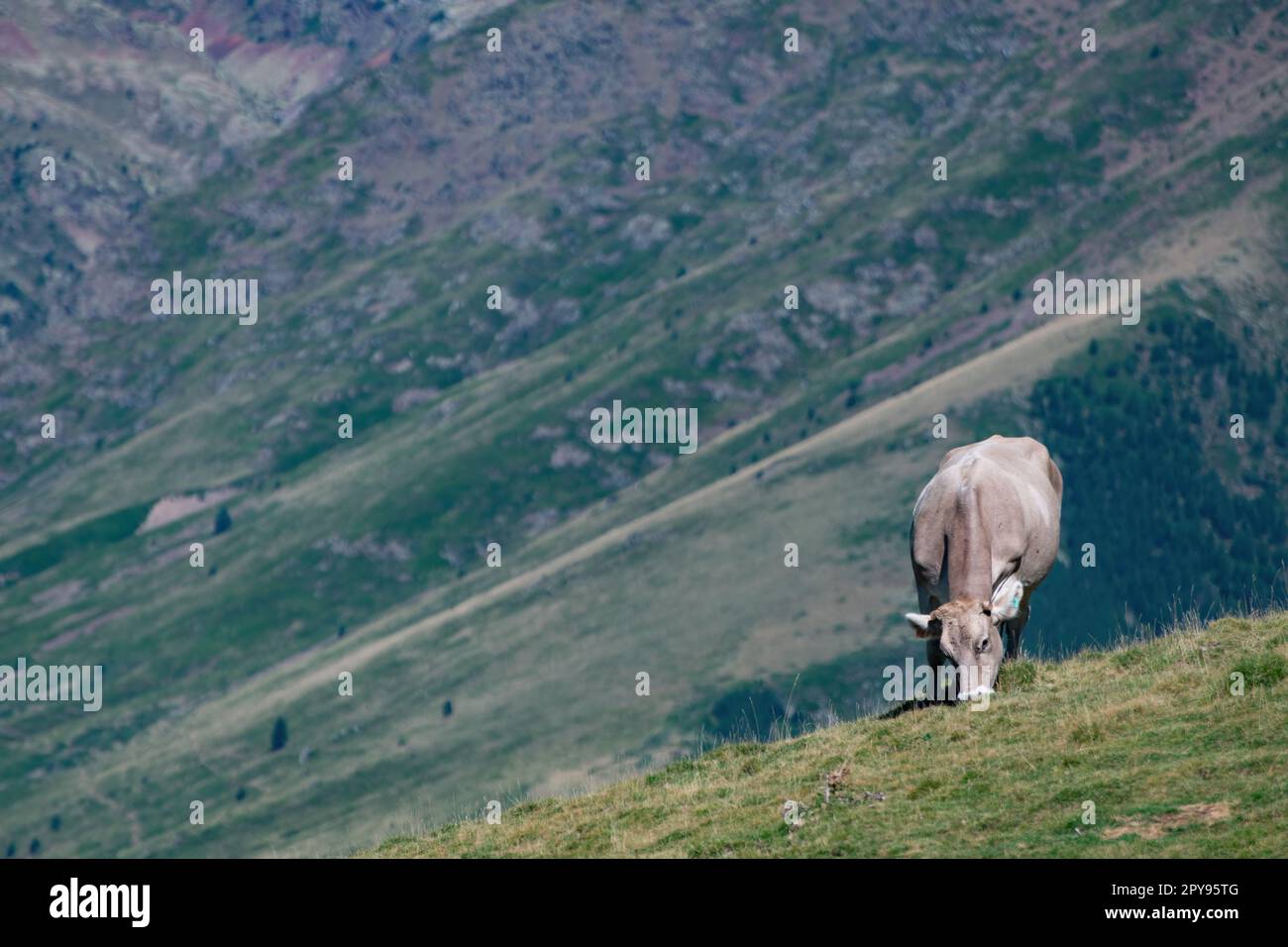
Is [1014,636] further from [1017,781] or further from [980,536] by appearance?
[1017,781]

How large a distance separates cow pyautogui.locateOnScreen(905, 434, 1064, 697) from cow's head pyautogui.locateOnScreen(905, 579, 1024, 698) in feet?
0.05

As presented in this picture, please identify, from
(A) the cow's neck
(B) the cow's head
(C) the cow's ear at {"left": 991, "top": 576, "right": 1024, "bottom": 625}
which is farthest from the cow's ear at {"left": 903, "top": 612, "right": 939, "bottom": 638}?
(A) the cow's neck

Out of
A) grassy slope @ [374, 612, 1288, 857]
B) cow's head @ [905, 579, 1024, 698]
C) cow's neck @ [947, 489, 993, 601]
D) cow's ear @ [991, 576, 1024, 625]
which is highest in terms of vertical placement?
cow's neck @ [947, 489, 993, 601]

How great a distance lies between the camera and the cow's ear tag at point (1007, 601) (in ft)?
101

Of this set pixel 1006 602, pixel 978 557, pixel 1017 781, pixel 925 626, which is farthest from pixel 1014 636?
pixel 1017 781

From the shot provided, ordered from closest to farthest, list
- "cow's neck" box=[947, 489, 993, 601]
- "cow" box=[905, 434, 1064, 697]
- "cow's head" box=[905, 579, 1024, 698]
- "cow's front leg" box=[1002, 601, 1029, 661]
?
"cow's head" box=[905, 579, 1024, 698]
"cow" box=[905, 434, 1064, 697]
"cow's neck" box=[947, 489, 993, 601]
"cow's front leg" box=[1002, 601, 1029, 661]

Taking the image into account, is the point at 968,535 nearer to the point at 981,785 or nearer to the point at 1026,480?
the point at 1026,480

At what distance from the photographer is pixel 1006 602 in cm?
3075

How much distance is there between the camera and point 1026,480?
3550 centimetres

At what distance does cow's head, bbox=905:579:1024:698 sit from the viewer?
30.2 metres

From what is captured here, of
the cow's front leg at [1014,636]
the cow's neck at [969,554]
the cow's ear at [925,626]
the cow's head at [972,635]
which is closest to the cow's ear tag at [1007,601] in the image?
the cow's head at [972,635]

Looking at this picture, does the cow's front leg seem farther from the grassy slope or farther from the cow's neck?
the cow's neck
